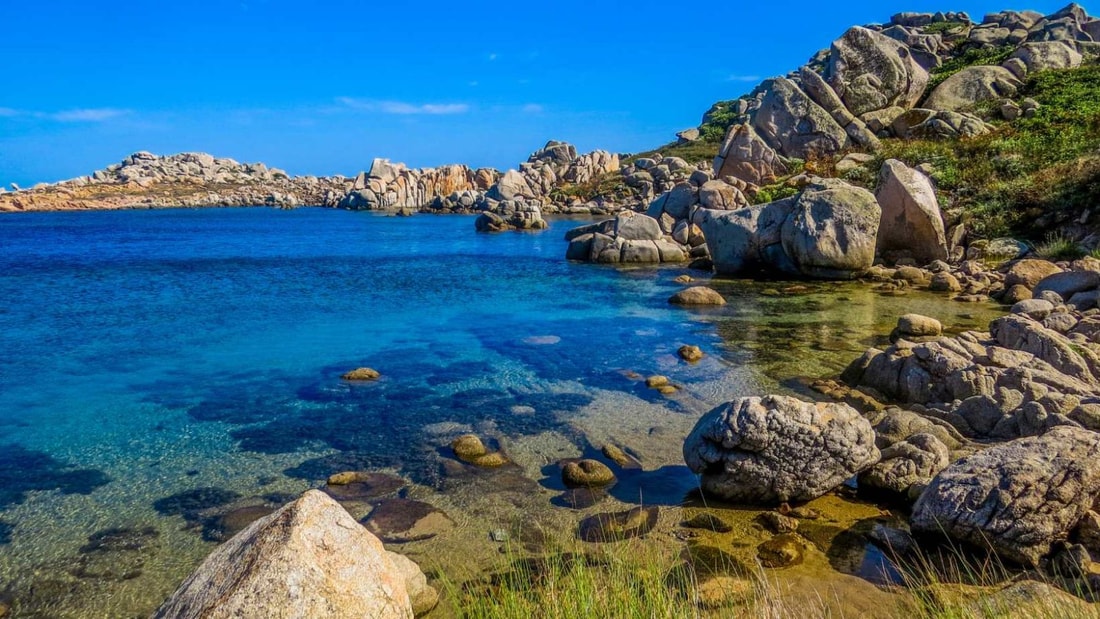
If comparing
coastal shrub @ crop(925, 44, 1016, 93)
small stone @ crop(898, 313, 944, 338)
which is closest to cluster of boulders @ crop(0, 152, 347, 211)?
coastal shrub @ crop(925, 44, 1016, 93)

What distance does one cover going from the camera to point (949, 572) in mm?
6660

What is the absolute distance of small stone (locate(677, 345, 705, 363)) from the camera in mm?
16062

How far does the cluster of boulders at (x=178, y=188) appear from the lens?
11781cm

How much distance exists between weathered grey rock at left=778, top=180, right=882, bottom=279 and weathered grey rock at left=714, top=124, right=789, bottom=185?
747 inches

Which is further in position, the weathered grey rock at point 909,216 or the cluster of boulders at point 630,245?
the cluster of boulders at point 630,245

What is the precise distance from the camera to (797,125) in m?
46.8

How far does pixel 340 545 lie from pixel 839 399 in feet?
33.2

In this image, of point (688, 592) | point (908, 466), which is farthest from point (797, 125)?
point (688, 592)

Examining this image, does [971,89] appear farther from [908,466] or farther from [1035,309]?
[908,466]

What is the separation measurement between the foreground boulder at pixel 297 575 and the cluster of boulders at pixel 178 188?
133 meters

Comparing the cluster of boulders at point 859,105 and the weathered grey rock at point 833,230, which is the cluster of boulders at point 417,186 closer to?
the cluster of boulders at point 859,105

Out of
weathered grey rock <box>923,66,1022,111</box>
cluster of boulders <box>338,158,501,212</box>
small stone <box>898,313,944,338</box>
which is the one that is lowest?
small stone <box>898,313,944,338</box>

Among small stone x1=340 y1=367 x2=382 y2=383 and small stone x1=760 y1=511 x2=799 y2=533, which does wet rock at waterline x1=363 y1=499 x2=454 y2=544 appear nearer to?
small stone x1=760 y1=511 x2=799 y2=533

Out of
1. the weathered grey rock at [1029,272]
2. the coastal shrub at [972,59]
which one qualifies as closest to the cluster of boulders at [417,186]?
the coastal shrub at [972,59]
